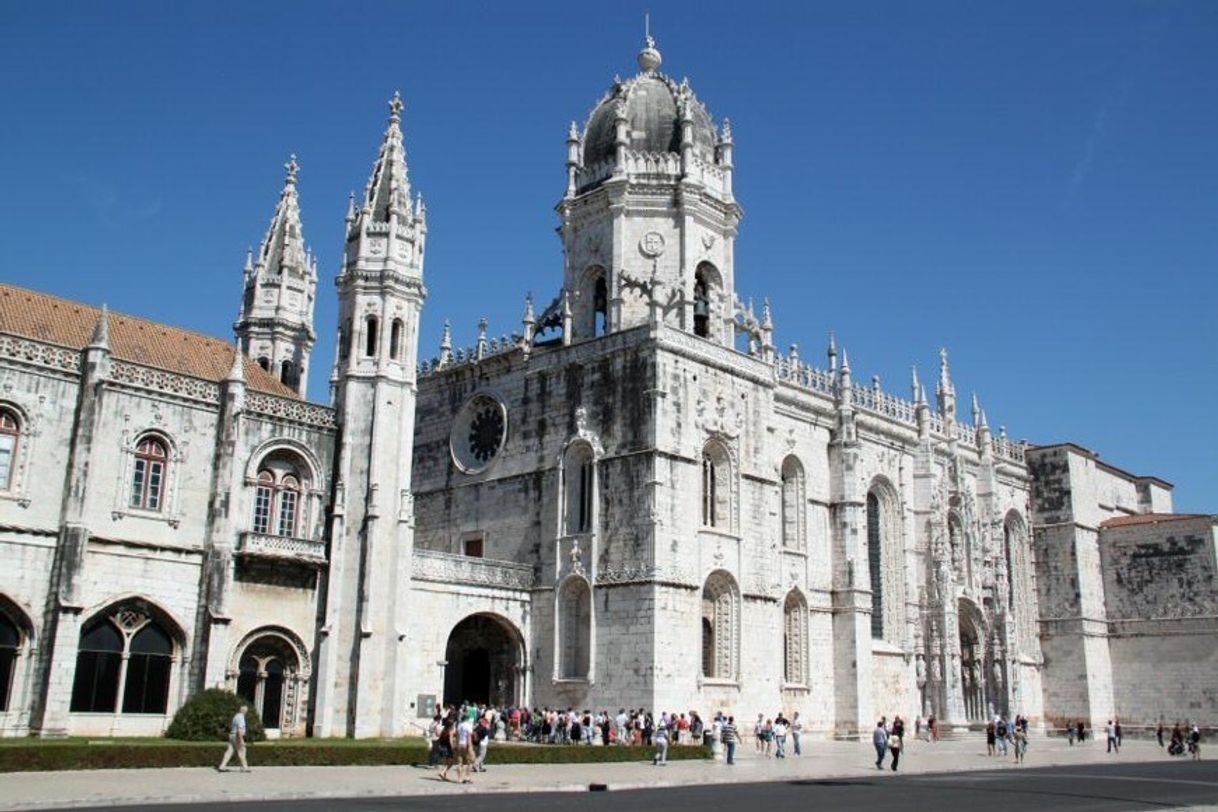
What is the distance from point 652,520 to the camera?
37531mm

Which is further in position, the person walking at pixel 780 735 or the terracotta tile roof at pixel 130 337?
the person walking at pixel 780 735

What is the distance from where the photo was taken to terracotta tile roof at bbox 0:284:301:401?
3244cm

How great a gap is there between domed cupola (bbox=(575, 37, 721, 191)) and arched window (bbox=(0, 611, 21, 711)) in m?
25.1

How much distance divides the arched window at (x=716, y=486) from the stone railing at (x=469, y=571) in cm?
655

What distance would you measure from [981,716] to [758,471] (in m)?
19.3

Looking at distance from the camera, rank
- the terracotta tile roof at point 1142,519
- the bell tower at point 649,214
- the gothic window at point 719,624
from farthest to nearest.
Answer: the terracotta tile roof at point 1142,519, the bell tower at point 649,214, the gothic window at point 719,624

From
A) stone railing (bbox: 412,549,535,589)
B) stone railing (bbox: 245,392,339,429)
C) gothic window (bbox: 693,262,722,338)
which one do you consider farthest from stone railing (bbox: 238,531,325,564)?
gothic window (bbox: 693,262,722,338)

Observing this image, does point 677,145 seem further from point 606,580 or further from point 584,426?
point 606,580

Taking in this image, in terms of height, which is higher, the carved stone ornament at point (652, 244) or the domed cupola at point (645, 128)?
the domed cupola at point (645, 128)

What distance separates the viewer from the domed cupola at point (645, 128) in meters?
44.0

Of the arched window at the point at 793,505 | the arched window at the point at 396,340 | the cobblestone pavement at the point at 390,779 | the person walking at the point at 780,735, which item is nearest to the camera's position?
the cobblestone pavement at the point at 390,779

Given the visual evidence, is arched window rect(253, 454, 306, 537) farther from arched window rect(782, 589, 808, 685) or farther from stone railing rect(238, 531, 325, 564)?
arched window rect(782, 589, 808, 685)

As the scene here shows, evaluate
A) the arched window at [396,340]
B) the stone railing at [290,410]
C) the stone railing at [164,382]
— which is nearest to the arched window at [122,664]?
the stone railing at [164,382]

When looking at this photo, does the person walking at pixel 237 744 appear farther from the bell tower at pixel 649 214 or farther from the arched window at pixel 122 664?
the bell tower at pixel 649 214
